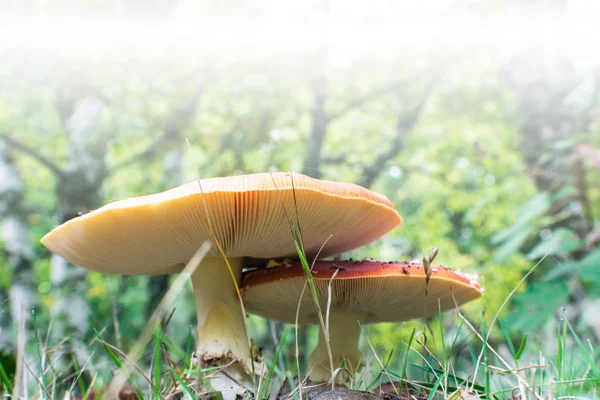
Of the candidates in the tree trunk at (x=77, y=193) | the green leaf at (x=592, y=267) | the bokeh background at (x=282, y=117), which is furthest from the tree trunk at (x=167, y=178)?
the green leaf at (x=592, y=267)

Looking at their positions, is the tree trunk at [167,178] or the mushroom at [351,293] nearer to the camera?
the mushroom at [351,293]

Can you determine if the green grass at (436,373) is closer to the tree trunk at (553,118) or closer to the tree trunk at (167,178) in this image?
the tree trunk at (553,118)

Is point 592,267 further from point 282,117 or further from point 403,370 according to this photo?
point 282,117

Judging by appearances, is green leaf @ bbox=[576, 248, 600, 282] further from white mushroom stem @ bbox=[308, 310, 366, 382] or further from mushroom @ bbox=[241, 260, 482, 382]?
white mushroom stem @ bbox=[308, 310, 366, 382]

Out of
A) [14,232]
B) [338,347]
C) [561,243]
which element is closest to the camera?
[338,347]

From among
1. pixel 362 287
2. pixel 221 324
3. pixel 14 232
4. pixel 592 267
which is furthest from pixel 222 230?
pixel 14 232

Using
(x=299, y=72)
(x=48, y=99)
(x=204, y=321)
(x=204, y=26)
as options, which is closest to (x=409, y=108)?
(x=299, y=72)
